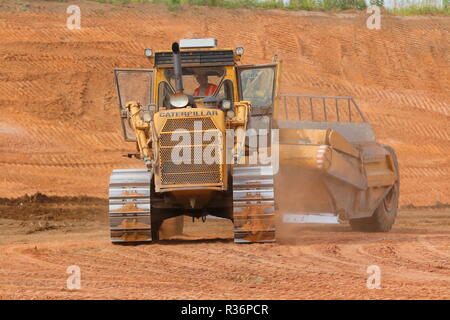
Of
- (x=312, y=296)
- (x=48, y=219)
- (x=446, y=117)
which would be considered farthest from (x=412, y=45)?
(x=312, y=296)

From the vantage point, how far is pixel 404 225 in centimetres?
1881

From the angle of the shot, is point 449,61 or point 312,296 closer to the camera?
point 312,296

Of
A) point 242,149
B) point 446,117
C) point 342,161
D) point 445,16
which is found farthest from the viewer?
point 445,16

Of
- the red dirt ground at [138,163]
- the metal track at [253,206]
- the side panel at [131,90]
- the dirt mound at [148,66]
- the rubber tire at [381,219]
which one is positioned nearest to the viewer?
the red dirt ground at [138,163]

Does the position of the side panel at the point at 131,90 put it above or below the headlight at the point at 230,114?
above

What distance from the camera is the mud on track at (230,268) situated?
28.2 ft

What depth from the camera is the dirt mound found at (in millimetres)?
27078

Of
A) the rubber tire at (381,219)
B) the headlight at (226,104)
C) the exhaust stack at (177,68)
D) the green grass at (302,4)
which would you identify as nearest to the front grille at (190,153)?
the headlight at (226,104)

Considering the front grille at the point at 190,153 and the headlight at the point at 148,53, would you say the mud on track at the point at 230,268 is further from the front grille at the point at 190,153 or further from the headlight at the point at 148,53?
the headlight at the point at 148,53

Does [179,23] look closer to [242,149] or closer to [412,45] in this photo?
[412,45]

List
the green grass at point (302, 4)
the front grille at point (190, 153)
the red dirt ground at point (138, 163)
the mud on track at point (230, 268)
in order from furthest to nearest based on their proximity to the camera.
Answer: the green grass at point (302, 4), the front grille at point (190, 153), the red dirt ground at point (138, 163), the mud on track at point (230, 268)

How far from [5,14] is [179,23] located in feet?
20.3

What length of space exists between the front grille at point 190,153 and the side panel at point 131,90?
62.0 inches

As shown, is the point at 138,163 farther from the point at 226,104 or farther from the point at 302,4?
the point at 302,4
